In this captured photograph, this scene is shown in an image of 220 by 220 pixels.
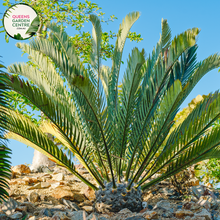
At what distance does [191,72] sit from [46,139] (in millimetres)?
3012

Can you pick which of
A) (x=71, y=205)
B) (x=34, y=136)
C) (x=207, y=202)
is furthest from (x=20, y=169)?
(x=207, y=202)

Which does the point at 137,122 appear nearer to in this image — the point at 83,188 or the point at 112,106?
the point at 112,106

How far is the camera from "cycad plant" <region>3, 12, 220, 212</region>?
13.0ft

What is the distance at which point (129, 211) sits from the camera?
4.19 meters

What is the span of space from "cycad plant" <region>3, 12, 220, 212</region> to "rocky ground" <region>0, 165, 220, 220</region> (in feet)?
1.72

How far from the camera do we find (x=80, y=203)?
17.0ft

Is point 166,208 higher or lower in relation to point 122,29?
lower

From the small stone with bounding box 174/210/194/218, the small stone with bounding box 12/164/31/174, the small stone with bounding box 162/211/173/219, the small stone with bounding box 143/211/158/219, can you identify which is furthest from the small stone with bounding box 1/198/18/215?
the small stone with bounding box 12/164/31/174

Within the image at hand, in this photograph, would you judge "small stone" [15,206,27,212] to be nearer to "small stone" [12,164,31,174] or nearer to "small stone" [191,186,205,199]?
"small stone" [12,164,31,174]

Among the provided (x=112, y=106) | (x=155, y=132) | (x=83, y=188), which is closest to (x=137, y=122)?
(x=155, y=132)

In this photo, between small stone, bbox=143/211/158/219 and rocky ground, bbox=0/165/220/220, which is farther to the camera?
rocky ground, bbox=0/165/220/220

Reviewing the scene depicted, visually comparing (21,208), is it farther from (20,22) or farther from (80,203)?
(20,22)

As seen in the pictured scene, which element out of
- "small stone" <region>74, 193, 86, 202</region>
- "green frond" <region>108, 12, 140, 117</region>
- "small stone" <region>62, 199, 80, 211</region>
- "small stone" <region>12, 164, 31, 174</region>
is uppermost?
"green frond" <region>108, 12, 140, 117</region>

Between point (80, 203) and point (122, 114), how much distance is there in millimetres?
2169
